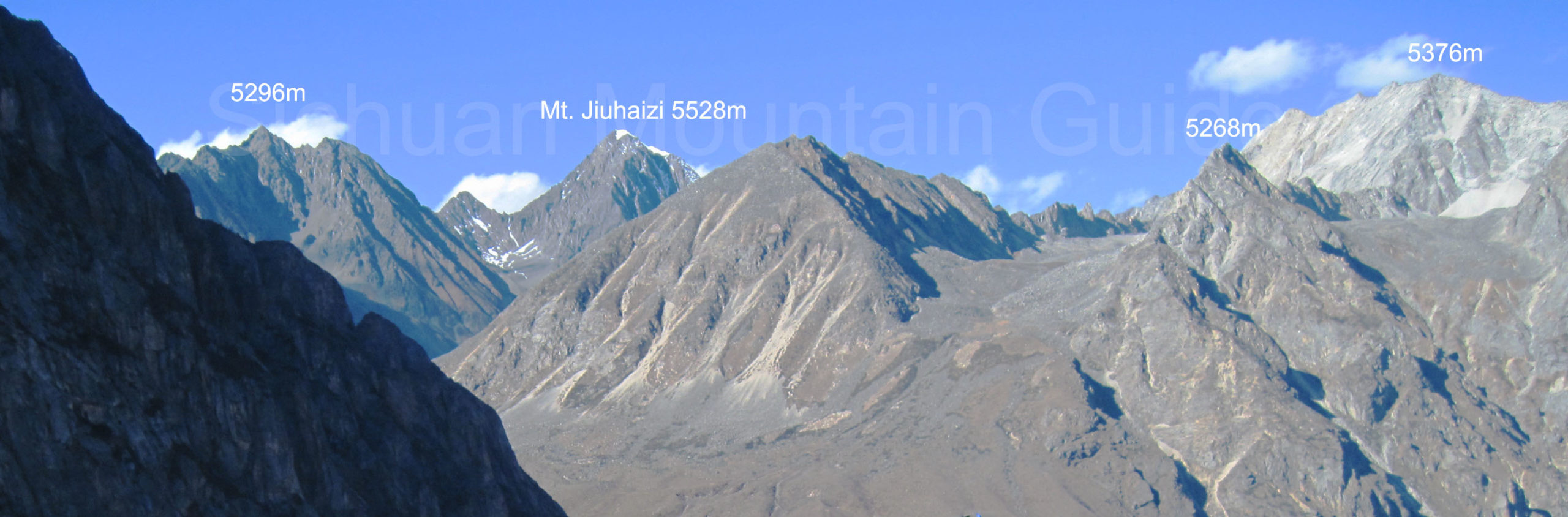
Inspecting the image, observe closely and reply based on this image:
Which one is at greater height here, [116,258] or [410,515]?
[116,258]

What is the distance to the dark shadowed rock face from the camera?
59.1m

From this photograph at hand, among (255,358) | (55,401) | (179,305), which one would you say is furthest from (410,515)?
(55,401)

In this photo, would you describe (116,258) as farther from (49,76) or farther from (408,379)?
(408,379)

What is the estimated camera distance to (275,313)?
8281 centimetres

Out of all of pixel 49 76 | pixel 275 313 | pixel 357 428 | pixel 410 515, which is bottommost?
pixel 410 515

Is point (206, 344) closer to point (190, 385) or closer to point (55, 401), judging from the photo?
point (190, 385)

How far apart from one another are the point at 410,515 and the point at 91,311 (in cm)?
2381

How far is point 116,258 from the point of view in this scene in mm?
66125

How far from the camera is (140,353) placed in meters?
65.1

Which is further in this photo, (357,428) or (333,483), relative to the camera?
(357,428)

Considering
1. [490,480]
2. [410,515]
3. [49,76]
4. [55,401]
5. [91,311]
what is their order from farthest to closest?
[490,480] < [410,515] < [49,76] < [91,311] < [55,401]

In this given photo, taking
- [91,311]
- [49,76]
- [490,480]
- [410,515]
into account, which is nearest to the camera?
[91,311]

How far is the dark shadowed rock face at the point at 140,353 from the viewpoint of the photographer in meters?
59.1

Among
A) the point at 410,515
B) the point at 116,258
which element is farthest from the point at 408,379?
the point at 116,258
